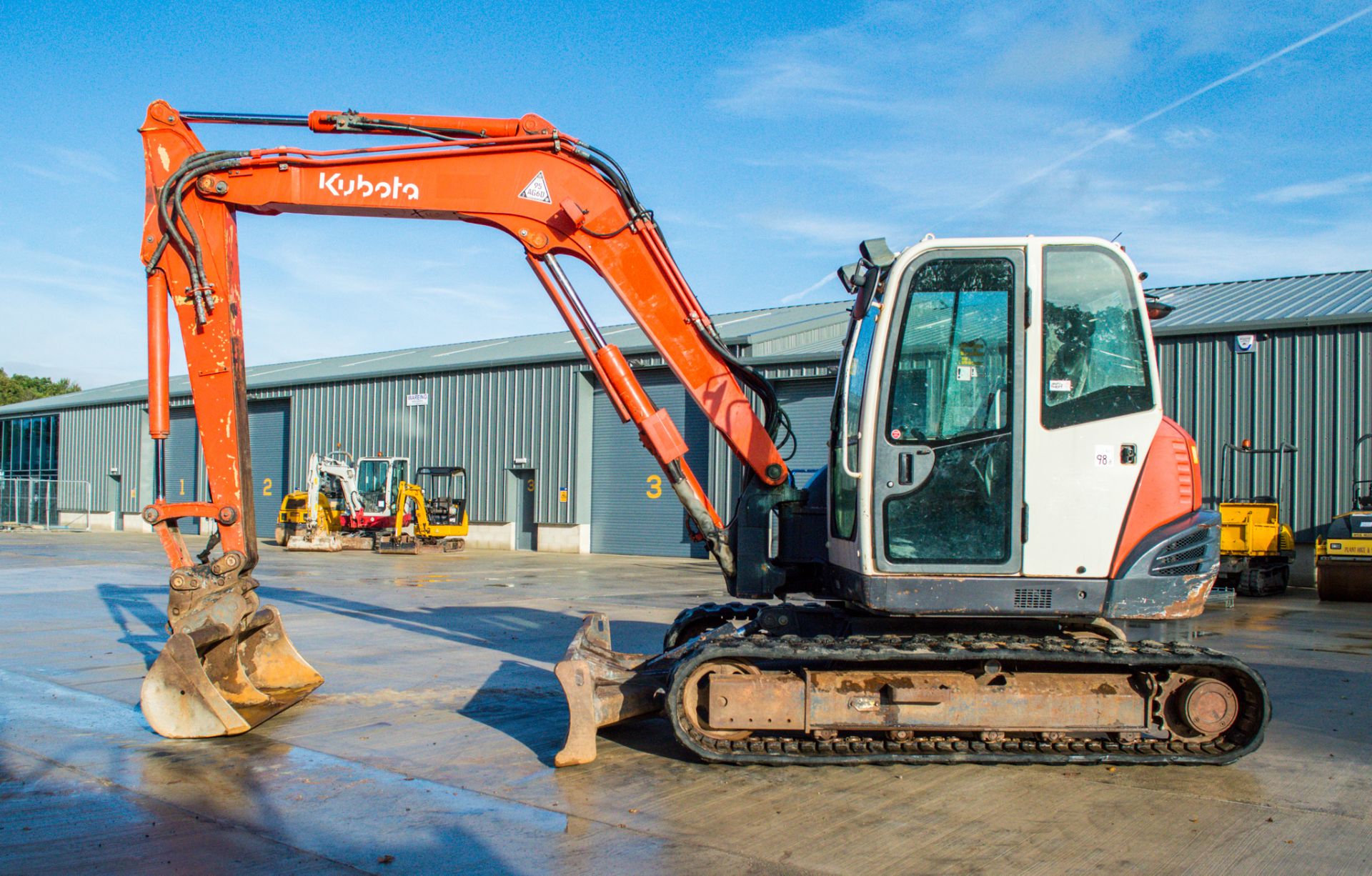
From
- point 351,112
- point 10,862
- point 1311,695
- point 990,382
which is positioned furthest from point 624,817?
→ point 1311,695

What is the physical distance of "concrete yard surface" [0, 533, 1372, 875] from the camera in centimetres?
467

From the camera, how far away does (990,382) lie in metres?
5.96

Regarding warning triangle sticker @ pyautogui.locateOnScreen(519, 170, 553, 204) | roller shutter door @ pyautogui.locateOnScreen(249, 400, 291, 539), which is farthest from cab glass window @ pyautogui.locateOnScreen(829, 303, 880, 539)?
roller shutter door @ pyautogui.locateOnScreen(249, 400, 291, 539)

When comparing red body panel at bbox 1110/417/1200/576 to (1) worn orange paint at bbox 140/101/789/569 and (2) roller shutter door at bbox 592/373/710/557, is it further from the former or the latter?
(2) roller shutter door at bbox 592/373/710/557

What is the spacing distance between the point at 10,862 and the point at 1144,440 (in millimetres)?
5966

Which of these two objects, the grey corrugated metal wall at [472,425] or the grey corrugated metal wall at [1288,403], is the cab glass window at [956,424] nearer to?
the grey corrugated metal wall at [1288,403]

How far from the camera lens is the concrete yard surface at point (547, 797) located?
184 inches

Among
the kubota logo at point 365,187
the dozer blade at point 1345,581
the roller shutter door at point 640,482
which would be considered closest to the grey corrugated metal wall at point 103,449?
the roller shutter door at point 640,482

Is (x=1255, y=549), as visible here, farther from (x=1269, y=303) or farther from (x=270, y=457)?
(x=270, y=457)

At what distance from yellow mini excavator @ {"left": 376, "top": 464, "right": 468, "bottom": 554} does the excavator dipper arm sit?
22206 millimetres

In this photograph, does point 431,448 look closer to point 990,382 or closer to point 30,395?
point 990,382

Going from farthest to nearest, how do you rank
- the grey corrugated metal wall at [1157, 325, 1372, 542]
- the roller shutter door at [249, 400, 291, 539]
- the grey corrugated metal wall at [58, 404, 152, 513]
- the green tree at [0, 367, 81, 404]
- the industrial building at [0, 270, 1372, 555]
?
the green tree at [0, 367, 81, 404]
the grey corrugated metal wall at [58, 404, 152, 513]
the roller shutter door at [249, 400, 291, 539]
the industrial building at [0, 270, 1372, 555]
the grey corrugated metal wall at [1157, 325, 1372, 542]

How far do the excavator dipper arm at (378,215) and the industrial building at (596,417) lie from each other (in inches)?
56.2

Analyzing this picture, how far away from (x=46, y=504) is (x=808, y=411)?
3786cm
